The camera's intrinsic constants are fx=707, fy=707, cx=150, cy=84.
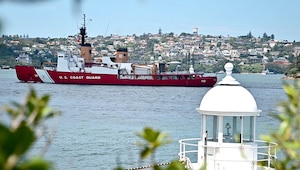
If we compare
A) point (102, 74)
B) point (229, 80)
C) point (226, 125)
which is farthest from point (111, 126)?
point (102, 74)

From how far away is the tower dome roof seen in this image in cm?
770

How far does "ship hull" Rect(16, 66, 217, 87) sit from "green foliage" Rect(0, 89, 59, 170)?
79801mm

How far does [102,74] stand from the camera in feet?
270

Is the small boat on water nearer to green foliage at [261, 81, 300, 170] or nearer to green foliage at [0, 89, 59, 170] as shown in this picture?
green foliage at [261, 81, 300, 170]

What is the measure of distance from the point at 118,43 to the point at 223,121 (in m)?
176

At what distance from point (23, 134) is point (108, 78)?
81848 mm

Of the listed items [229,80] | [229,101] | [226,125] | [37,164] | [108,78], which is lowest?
[108,78]

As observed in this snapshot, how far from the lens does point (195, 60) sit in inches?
6698

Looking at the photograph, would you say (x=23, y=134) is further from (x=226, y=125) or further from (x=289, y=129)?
(x=226, y=125)

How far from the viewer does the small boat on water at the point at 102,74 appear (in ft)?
268

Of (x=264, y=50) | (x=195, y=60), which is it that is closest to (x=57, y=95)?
(x=195, y=60)

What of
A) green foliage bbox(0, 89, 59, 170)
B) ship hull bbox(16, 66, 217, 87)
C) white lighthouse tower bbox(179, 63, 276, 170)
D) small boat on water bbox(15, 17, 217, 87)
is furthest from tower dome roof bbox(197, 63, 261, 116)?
ship hull bbox(16, 66, 217, 87)

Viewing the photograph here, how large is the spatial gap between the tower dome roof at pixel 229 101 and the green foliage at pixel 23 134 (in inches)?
257

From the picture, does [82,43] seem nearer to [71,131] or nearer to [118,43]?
[71,131]
